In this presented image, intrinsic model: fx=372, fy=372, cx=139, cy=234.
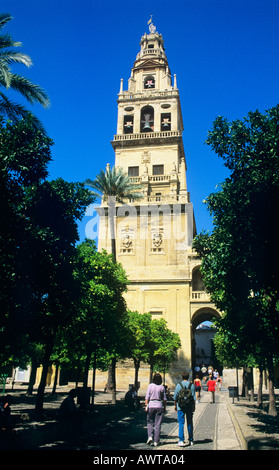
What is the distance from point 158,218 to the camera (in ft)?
123

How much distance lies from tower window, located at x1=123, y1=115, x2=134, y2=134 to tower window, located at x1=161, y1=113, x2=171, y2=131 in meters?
3.59

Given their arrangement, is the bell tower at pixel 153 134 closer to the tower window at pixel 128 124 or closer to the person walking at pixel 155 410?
the tower window at pixel 128 124

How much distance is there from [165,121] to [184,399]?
125ft

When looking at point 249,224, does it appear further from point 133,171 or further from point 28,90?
point 133,171

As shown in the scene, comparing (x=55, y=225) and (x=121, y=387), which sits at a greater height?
(x=55, y=225)

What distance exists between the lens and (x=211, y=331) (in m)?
77.1

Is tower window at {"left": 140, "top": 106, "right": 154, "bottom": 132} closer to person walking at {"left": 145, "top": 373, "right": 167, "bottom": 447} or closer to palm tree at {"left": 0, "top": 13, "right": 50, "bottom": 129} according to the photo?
palm tree at {"left": 0, "top": 13, "right": 50, "bottom": 129}

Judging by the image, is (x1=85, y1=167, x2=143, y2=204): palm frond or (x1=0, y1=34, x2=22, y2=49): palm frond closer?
(x1=0, y1=34, x2=22, y2=49): palm frond

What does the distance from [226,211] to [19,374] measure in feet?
123

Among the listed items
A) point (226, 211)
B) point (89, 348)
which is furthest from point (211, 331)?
point (226, 211)

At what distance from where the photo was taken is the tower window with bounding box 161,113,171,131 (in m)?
42.4

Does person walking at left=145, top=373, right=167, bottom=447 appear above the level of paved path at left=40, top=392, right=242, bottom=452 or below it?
above

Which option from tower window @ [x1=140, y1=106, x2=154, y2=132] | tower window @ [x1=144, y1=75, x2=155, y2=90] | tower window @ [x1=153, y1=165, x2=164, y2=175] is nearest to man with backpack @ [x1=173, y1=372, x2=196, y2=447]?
tower window @ [x1=153, y1=165, x2=164, y2=175]
